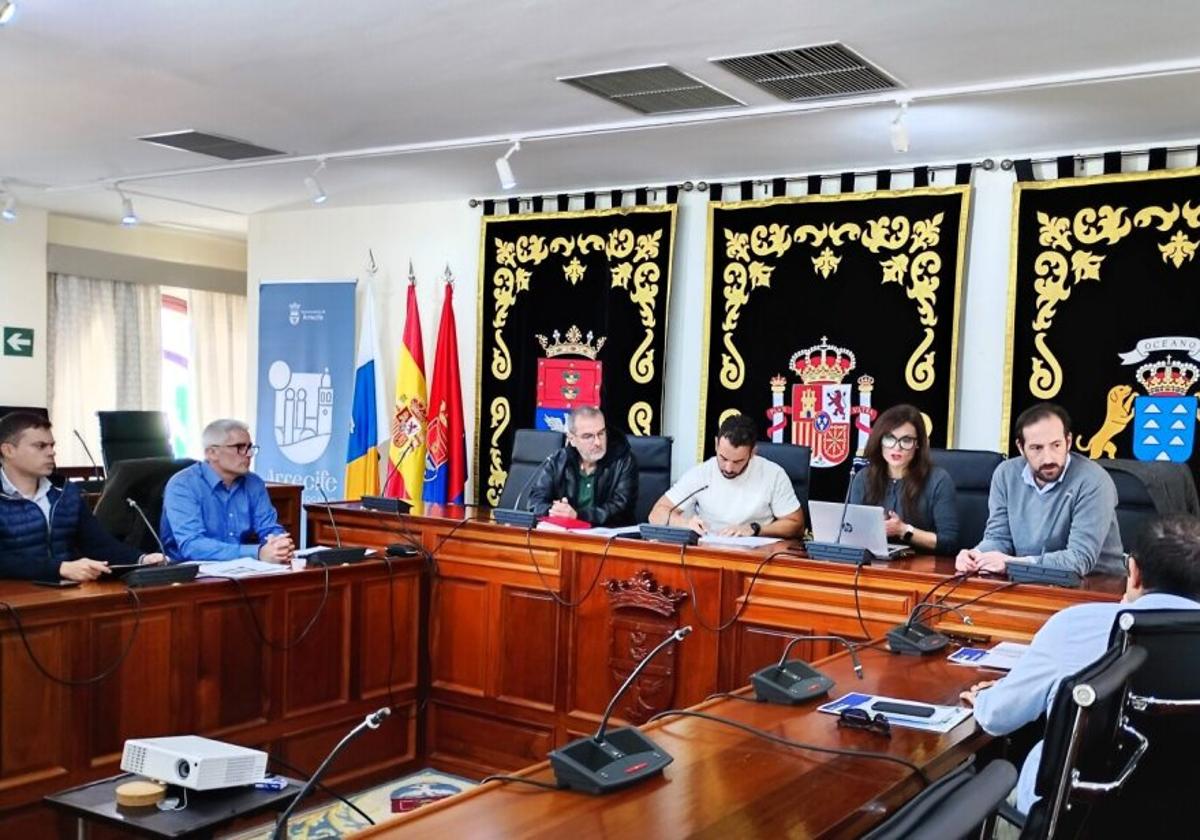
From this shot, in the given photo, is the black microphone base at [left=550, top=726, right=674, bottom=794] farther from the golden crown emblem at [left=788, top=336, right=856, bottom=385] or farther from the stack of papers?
the golden crown emblem at [left=788, top=336, right=856, bottom=385]

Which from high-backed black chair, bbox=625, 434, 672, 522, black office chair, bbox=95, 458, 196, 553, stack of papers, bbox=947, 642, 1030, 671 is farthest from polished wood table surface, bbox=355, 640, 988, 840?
high-backed black chair, bbox=625, 434, 672, 522

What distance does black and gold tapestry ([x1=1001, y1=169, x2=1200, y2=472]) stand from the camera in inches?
187

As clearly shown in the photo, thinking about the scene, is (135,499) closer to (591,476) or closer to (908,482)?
(591,476)

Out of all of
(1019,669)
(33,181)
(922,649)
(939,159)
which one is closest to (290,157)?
(33,181)

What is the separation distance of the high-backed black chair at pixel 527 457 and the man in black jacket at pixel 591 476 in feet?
1.19

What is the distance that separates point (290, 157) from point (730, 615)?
345cm

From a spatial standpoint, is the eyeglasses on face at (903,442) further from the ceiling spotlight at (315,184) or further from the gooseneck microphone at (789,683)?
the ceiling spotlight at (315,184)

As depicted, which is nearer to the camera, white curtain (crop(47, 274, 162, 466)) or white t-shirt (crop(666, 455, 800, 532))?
white t-shirt (crop(666, 455, 800, 532))

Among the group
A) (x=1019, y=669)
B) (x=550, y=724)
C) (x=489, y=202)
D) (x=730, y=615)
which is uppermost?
(x=489, y=202)

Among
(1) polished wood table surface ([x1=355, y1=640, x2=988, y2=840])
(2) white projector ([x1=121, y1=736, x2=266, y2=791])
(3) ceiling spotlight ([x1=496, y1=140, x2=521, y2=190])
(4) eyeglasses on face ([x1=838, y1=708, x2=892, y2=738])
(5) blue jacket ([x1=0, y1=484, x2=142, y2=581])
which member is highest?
(3) ceiling spotlight ([x1=496, y1=140, x2=521, y2=190])

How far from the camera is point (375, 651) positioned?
421 cm

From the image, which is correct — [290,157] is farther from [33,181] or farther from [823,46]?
[823,46]

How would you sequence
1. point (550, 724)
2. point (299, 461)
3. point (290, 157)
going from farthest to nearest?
point (299, 461), point (290, 157), point (550, 724)

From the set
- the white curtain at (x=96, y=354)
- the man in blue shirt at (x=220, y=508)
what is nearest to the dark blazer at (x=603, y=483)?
the man in blue shirt at (x=220, y=508)
